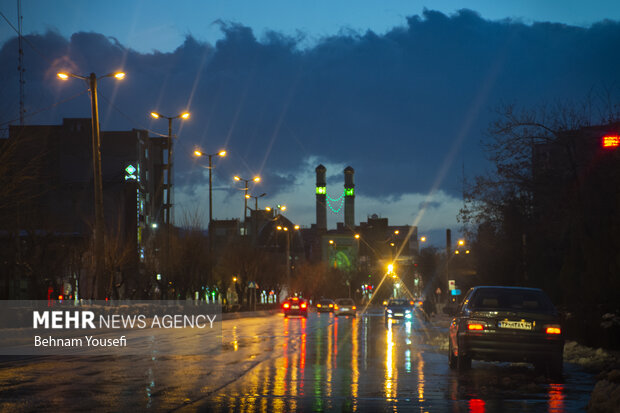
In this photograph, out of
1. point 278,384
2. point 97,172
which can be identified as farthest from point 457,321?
point 97,172

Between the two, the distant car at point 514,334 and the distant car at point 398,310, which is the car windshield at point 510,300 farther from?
the distant car at point 398,310

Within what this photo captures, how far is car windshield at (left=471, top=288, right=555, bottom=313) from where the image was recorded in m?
15.6

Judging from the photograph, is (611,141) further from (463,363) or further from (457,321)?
(463,363)

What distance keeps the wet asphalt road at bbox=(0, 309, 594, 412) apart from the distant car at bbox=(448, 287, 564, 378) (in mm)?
422

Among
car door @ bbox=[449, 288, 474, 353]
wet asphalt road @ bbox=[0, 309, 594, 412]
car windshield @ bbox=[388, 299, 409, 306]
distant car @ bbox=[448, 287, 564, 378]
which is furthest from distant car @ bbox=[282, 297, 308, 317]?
distant car @ bbox=[448, 287, 564, 378]

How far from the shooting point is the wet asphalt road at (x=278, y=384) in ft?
34.8

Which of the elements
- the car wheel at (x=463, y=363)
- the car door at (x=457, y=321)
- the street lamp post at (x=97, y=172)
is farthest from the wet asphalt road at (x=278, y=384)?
the street lamp post at (x=97, y=172)

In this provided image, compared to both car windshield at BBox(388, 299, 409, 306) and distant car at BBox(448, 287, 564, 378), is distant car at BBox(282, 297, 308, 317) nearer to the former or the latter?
car windshield at BBox(388, 299, 409, 306)

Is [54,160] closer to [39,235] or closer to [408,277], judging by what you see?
[39,235]

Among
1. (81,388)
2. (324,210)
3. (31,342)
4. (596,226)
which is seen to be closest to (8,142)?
(31,342)

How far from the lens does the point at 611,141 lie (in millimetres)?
19250

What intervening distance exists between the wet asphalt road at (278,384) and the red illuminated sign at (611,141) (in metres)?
5.52

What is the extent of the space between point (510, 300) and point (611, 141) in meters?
5.61

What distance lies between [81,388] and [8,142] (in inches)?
732
